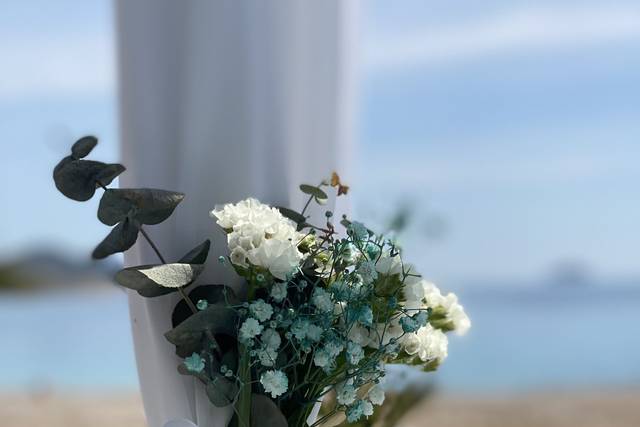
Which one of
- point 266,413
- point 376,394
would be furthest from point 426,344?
point 266,413

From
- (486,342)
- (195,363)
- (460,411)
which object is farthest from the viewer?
(486,342)

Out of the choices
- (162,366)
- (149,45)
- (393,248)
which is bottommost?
(162,366)

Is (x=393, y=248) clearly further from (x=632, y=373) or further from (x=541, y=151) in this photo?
(x=541, y=151)

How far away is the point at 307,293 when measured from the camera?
35.0 inches

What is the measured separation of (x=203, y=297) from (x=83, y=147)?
8.2 inches

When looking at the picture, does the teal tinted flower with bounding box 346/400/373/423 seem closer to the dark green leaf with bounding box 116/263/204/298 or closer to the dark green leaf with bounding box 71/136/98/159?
the dark green leaf with bounding box 116/263/204/298

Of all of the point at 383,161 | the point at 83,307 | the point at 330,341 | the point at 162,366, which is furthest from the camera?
the point at 383,161

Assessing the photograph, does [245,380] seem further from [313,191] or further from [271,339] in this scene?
[313,191]

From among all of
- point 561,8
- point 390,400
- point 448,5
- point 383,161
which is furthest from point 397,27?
point 390,400

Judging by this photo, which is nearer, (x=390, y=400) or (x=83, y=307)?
(x=390, y=400)

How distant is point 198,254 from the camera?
0.88 meters

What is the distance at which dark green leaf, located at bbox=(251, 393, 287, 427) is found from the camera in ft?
2.79

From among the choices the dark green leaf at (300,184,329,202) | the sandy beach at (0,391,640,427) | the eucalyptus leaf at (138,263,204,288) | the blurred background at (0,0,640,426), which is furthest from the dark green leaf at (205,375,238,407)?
the blurred background at (0,0,640,426)

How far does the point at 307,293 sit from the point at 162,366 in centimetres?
19
